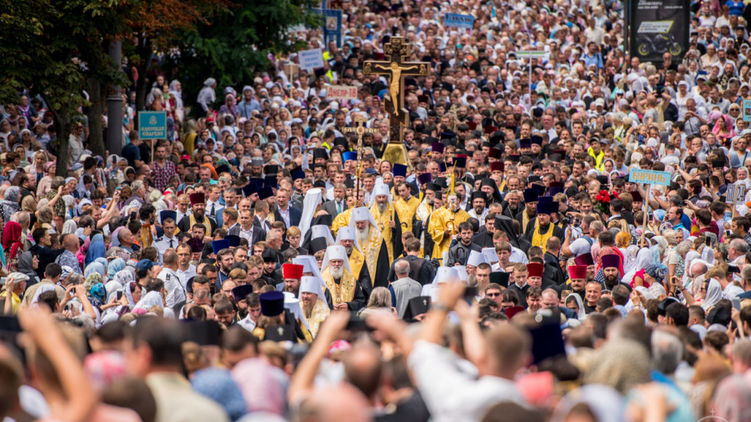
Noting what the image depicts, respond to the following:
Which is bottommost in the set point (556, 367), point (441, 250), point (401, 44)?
point (441, 250)

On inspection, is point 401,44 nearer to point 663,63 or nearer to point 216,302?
point 663,63

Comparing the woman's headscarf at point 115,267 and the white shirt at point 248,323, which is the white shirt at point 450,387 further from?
the woman's headscarf at point 115,267

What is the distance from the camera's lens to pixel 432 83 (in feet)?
91.7

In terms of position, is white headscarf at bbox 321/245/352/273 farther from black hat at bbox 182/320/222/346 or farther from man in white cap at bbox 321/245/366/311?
black hat at bbox 182/320/222/346

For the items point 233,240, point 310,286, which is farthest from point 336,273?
point 310,286

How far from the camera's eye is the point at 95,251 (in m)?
14.2

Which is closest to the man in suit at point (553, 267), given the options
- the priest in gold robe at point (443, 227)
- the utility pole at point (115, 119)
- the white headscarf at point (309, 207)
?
the priest in gold robe at point (443, 227)

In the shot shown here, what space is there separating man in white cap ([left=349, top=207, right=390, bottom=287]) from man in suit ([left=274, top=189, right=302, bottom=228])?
64.8 inches

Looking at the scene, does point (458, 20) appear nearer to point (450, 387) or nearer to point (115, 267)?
point (115, 267)

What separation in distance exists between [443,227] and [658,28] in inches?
503

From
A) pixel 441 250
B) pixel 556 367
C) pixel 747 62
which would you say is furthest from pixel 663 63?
pixel 556 367

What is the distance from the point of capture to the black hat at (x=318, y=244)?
48.6 ft

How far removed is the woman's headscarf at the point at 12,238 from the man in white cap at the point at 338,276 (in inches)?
154

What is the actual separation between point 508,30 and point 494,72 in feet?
14.2
